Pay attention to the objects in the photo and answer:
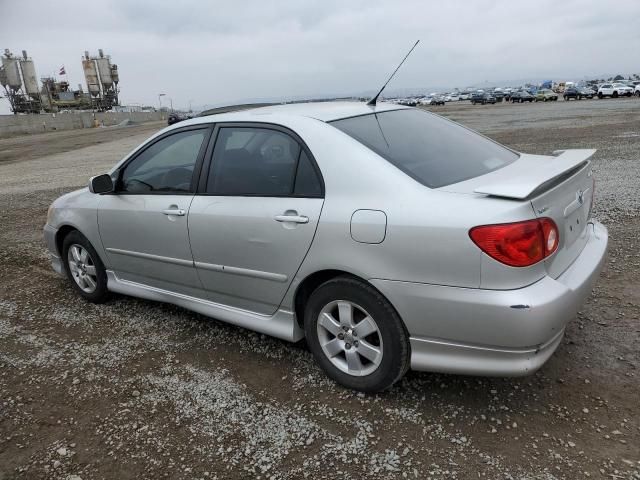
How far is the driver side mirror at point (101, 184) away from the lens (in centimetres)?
404

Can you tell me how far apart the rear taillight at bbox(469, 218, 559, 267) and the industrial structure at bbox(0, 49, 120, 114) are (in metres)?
87.1

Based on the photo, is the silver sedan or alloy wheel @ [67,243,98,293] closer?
the silver sedan

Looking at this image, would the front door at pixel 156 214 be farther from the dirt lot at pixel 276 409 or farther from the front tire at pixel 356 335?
the front tire at pixel 356 335

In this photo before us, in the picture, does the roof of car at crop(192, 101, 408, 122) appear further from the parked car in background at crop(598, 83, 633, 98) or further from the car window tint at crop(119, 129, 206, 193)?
the parked car in background at crop(598, 83, 633, 98)

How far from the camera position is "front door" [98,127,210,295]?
3648 millimetres

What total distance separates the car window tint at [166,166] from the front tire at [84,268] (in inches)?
31.0

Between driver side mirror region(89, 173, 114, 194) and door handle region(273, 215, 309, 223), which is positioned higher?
driver side mirror region(89, 173, 114, 194)

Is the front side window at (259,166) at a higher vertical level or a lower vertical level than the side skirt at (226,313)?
higher

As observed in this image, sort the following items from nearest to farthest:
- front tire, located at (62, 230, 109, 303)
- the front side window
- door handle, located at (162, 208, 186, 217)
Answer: the front side window
door handle, located at (162, 208, 186, 217)
front tire, located at (62, 230, 109, 303)

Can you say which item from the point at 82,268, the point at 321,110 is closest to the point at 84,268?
the point at 82,268

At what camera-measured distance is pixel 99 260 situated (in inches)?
176

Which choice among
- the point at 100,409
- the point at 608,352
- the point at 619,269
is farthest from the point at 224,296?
the point at 619,269

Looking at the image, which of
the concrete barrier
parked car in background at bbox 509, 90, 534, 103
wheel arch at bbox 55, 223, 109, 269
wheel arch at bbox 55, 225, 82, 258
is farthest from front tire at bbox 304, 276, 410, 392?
parked car in background at bbox 509, 90, 534, 103

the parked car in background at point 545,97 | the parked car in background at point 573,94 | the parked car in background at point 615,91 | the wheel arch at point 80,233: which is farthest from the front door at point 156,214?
the parked car in background at point 545,97
